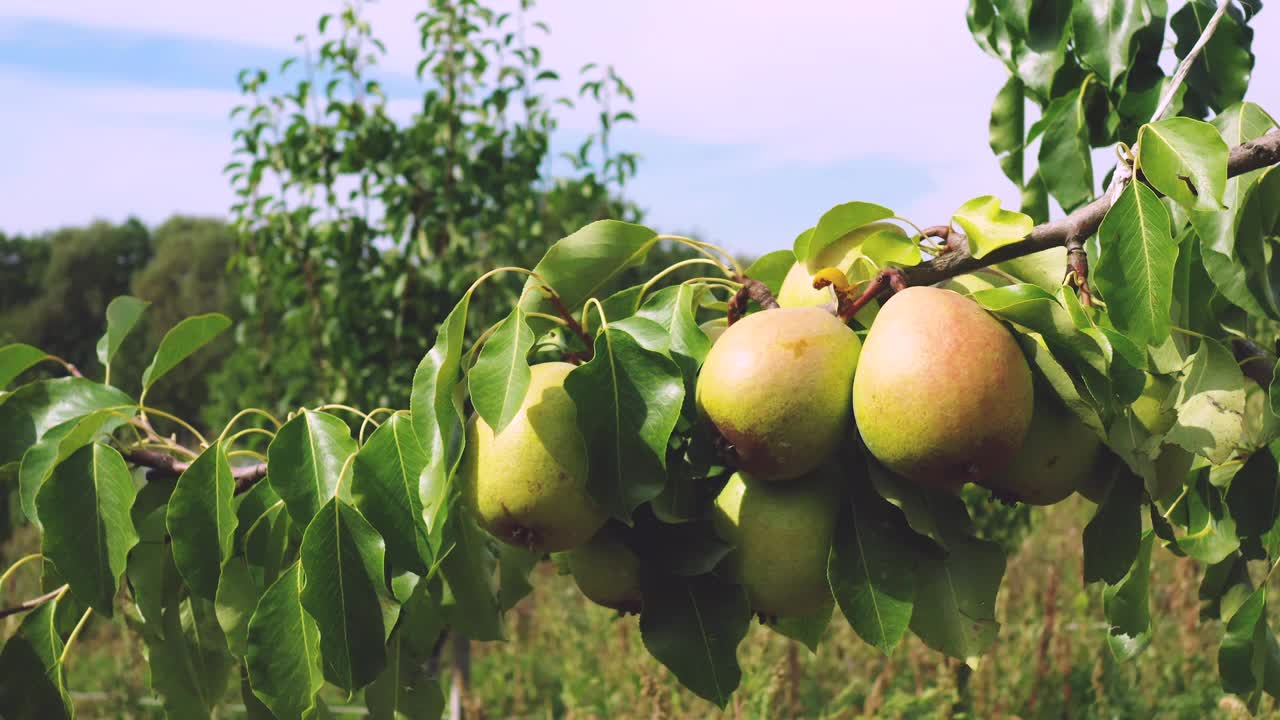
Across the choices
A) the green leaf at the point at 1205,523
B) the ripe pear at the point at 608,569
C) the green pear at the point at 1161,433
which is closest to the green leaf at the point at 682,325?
the ripe pear at the point at 608,569

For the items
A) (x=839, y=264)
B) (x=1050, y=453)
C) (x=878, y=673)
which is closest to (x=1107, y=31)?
(x=839, y=264)

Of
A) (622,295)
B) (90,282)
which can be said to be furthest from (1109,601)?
(90,282)

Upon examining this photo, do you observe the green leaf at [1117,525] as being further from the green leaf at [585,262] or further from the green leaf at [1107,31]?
the green leaf at [1107,31]

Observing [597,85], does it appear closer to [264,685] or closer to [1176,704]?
[1176,704]

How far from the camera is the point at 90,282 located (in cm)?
2938

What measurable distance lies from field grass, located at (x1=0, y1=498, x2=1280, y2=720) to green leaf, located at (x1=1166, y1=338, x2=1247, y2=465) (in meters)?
1.71

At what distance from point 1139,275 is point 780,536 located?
38 centimetres

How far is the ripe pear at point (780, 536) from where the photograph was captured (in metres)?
0.88

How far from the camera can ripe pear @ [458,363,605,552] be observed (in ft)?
2.85

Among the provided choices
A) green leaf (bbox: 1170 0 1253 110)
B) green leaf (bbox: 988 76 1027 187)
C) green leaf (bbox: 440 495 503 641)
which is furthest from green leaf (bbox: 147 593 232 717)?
green leaf (bbox: 1170 0 1253 110)

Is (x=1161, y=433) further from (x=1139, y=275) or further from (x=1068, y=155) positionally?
(x=1068, y=155)

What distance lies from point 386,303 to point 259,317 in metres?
1.22

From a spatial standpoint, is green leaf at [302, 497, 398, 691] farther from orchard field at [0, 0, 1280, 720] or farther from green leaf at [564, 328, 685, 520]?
green leaf at [564, 328, 685, 520]

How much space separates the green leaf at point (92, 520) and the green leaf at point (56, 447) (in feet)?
0.05
